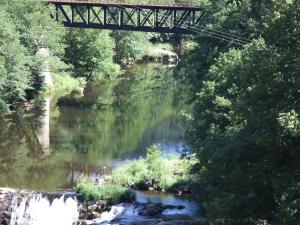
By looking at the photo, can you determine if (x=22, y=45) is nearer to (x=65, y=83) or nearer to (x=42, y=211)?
(x=65, y=83)

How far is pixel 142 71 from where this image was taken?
266ft

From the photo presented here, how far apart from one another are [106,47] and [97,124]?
Result: 24.4m

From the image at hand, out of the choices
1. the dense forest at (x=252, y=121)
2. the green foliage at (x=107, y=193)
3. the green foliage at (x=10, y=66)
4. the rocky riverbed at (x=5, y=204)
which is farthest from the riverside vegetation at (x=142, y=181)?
the green foliage at (x=10, y=66)

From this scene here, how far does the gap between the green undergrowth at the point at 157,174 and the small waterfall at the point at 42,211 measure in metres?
4.54

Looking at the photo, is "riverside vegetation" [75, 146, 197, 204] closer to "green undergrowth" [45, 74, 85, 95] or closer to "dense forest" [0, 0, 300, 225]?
"dense forest" [0, 0, 300, 225]

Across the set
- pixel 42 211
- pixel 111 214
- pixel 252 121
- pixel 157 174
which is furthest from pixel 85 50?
pixel 252 121

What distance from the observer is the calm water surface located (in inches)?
1401

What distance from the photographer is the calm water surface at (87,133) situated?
35594mm

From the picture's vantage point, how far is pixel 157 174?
32.2 m

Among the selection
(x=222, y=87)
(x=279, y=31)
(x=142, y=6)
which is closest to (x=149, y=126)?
(x=142, y=6)

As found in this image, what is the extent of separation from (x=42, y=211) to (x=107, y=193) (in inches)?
141

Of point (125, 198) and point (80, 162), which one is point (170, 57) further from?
point (125, 198)

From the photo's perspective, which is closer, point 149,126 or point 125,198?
point 125,198

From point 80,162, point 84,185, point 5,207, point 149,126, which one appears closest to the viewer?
point 5,207
